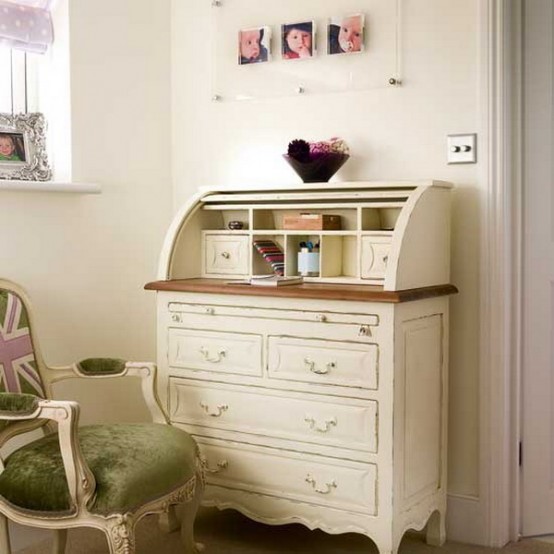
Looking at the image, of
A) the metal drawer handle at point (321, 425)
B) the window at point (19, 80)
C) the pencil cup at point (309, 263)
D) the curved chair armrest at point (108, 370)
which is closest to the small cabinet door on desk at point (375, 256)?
the pencil cup at point (309, 263)

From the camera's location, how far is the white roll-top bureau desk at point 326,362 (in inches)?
107

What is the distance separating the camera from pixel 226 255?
334 cm

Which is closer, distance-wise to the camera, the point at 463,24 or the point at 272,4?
the point at 463,24

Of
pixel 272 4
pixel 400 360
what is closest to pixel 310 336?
pixel 400 360

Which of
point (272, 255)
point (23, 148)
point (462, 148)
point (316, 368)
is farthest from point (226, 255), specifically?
point (462, 148)

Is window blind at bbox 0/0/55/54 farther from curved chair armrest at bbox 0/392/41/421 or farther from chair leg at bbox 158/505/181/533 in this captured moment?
chair leg at bbox 158/505/181/533

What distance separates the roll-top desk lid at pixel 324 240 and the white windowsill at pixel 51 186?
35 centimetres

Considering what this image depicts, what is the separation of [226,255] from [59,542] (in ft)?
3.95

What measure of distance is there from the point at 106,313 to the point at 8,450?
0.67 m

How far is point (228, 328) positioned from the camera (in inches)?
118

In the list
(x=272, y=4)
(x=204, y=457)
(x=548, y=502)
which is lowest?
(x=548, y=502)

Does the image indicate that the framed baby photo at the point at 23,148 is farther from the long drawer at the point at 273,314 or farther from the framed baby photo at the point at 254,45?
the framed baby photo at the point at 254,45

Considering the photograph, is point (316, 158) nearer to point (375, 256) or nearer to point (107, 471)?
point (375, 256)

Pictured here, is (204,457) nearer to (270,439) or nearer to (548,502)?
(270,439)
